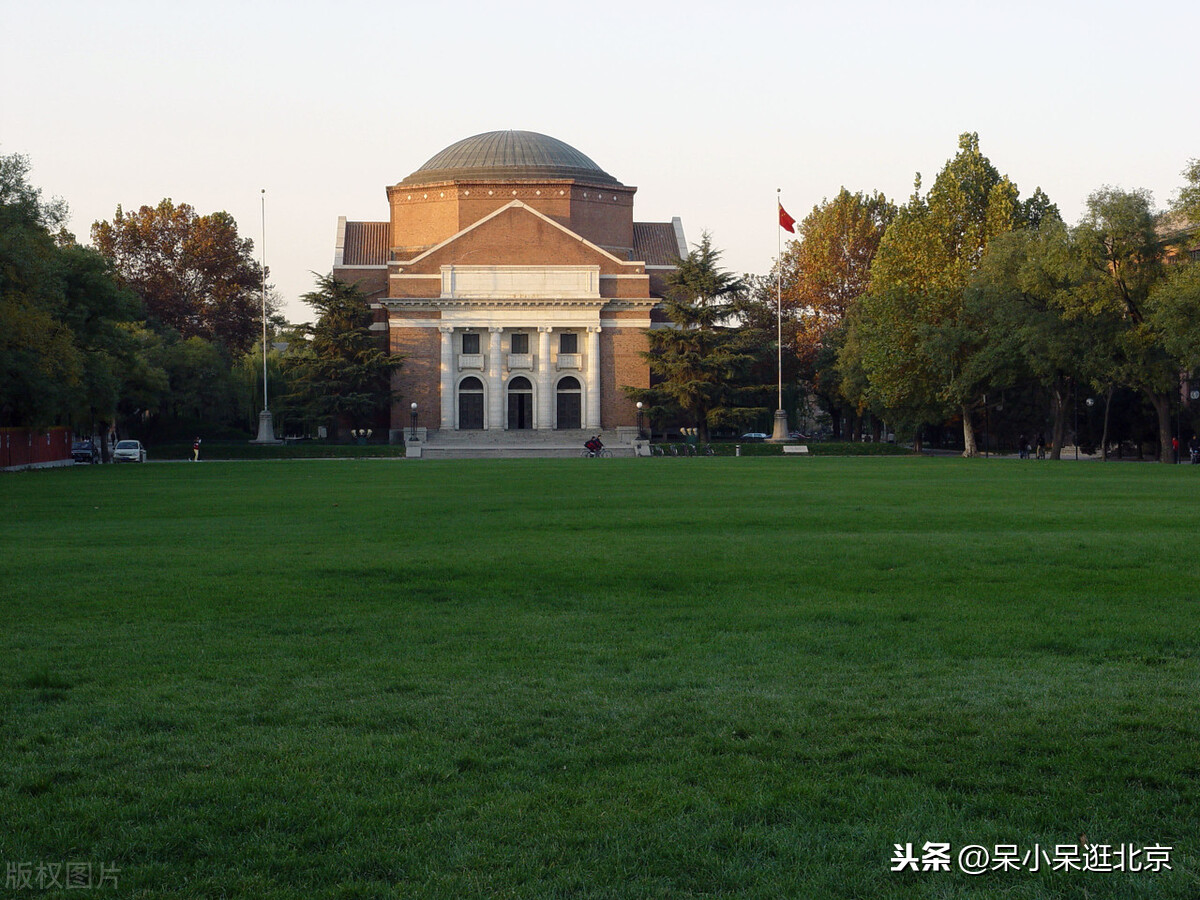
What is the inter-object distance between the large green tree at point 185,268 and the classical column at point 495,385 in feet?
75.5

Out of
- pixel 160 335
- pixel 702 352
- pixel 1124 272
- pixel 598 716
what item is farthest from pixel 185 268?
pixel 598 716

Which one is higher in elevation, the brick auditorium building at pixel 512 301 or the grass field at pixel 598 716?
the brick auditorium building at pixel 512 301

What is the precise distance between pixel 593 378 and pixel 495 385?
268 inches

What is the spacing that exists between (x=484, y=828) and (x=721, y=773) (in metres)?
1.27

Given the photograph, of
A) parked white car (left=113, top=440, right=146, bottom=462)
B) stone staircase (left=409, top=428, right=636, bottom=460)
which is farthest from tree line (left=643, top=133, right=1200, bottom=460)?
parked white car (left=113, top=440, right=146, bottom=462)

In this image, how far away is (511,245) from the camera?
8175 centimetres

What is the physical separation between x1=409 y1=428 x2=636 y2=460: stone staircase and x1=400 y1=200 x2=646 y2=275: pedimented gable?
38.3 ft

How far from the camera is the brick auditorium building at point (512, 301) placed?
269ft

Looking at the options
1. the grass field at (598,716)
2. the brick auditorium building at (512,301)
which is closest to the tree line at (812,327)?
the brick auditorium building at (512,301)

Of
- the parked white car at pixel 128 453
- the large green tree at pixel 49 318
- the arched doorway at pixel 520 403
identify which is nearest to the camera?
the large green tree at pixel 49 318

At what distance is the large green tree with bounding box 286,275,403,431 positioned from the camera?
246ft

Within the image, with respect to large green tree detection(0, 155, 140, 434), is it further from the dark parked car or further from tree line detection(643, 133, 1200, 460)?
tree line detection(643, 133, 1200, 460)

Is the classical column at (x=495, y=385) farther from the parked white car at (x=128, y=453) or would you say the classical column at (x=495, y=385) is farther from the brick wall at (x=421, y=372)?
the parked white car at (x=128, y=453)

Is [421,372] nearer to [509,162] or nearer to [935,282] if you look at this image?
[509,162]
